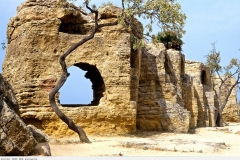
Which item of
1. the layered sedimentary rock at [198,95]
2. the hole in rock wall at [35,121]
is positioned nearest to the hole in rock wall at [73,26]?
the hole in rock wall at [35,121]

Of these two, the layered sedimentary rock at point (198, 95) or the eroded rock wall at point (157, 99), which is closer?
the eroded rock wall at point (157, 99)

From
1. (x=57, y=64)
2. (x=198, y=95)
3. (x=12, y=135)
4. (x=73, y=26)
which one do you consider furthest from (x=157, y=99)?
(x=12, y=135)

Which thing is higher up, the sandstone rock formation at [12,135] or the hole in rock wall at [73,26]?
the hole in rock wall at [73,26]

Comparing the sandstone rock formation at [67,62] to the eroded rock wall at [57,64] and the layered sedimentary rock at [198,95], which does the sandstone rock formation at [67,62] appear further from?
the layered sedimentary rock at [198,95]

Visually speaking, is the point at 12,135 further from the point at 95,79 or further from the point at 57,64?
the point at 95,79

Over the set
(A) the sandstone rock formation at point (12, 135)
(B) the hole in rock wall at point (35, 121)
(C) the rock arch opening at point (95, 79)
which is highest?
(C) the rock arch opening at point (95, 79)

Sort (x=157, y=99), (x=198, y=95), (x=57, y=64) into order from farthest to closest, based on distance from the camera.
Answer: (x=198, y=95), (x=157, y=99), (x=57, y=64)

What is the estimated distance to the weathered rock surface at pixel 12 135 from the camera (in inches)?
234

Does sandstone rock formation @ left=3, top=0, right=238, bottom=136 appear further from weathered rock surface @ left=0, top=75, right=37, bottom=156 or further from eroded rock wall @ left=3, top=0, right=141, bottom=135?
weathered rock surface @ left=0, top=75, right=37, bottom=156

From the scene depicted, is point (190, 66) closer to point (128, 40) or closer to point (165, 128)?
point (165, 128)

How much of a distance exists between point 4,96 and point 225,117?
30039mm

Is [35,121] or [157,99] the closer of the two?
[35,121]

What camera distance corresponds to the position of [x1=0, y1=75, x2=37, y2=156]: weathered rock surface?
5.95 meters

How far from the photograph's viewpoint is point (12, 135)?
623 cm
